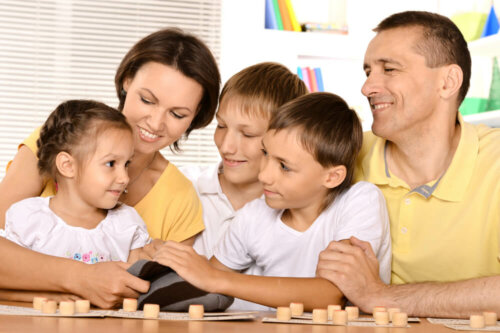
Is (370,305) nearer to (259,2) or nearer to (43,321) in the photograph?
(43,321)

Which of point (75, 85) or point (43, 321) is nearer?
point (43, 321)

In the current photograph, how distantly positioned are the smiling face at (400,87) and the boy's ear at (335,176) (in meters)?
0.20

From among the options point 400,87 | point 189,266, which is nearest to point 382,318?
point 189,266

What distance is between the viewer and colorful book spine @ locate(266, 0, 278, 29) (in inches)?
181

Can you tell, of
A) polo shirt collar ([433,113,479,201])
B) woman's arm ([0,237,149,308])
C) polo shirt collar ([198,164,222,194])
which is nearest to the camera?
woman's arm ([0,237,149,308])

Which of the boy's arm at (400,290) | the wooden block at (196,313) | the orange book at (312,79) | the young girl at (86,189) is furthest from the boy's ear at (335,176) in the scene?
the orange book at (312,79)

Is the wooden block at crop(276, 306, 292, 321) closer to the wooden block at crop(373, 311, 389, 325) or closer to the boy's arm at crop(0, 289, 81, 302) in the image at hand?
the wooden block at crop(373, 311, 389, 325)

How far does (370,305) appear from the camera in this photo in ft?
5.22

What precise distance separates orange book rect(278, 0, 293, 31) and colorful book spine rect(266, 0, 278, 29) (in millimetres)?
61

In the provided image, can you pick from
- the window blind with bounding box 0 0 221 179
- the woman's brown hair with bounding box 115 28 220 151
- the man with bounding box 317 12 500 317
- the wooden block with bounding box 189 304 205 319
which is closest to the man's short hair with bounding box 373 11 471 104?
the man with bounding box 317 12 500 317

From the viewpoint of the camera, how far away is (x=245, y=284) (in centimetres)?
154

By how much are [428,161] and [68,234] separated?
1178mm

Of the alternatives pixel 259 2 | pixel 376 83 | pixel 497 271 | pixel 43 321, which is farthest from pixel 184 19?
pixel 43 321

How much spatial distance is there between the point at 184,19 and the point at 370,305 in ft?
13.3
